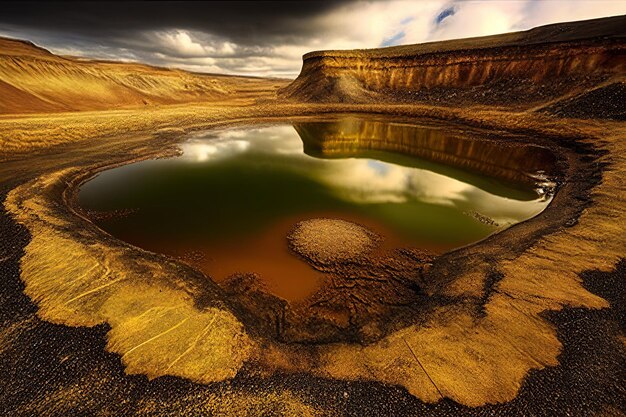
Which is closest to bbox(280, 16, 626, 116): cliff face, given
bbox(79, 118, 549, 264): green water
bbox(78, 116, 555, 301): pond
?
bbox(78, 116, 555, 301): pond

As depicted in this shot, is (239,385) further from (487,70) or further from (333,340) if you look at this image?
(487,70)

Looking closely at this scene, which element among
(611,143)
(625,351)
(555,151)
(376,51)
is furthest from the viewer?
(376,51)

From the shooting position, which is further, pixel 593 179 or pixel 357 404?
pixel 593 179

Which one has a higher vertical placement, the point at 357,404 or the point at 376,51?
the point at 376,51

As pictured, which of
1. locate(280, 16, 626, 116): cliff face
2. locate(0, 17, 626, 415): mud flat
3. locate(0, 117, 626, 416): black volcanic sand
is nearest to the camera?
locate(0, 117, 626, 416): black volcanic sand

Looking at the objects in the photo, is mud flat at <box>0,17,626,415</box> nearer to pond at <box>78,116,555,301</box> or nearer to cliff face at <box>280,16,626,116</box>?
pond at <box>78,116,555,301</box>

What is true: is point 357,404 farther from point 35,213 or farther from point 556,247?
point 35,213

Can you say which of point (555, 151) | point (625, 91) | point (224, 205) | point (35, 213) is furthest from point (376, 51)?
point (35, 213)
